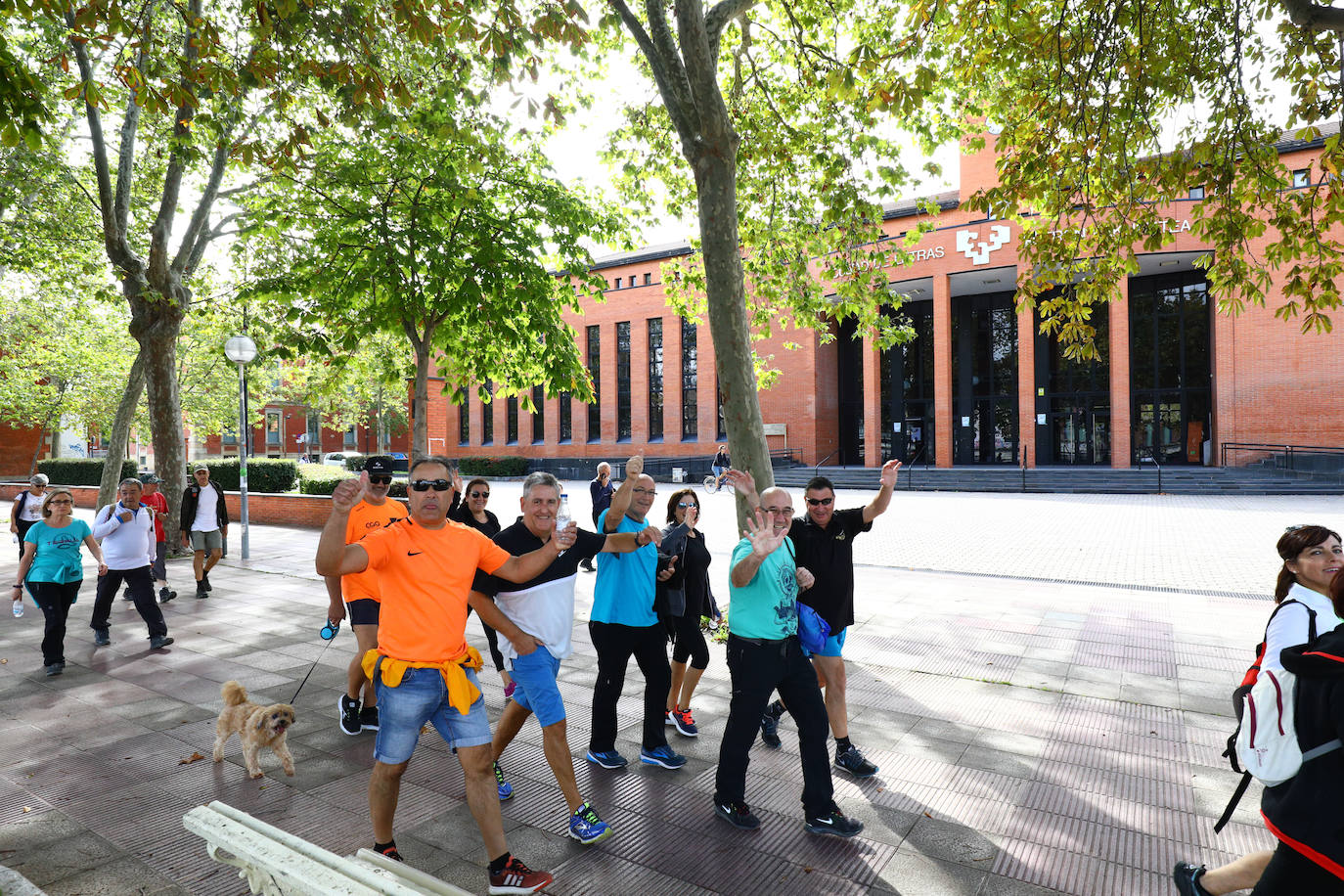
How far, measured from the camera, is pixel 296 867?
2.57 metres

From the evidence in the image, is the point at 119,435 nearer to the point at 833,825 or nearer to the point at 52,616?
the point at 52,616

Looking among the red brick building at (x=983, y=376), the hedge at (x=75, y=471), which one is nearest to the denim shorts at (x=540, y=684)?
the red brick building at (x=983, y=376)

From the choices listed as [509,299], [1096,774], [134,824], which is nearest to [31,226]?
[509,299]

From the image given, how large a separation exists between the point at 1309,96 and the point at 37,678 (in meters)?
12.4

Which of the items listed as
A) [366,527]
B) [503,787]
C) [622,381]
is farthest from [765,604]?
[622,381]

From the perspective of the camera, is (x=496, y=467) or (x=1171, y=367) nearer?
(x=1171, y=367)

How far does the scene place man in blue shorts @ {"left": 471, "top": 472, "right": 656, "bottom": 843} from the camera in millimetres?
3611

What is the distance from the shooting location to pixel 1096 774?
14.4 feet

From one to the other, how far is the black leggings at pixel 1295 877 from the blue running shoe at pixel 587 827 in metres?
2.58

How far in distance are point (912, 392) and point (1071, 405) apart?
707 cm

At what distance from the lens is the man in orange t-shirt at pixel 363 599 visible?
4820 mm

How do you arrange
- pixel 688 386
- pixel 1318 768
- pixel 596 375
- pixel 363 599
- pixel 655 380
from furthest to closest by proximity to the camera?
pixel 596 375 < pixel 655 380 < pixel 688 386 < pixel 363 599 < pixel 1318 768

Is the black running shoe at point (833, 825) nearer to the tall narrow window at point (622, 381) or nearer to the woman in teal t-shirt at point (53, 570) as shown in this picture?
the woman in teal t-shirt at point (53, 570)

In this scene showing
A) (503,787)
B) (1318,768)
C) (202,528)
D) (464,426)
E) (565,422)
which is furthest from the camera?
(464,426)
